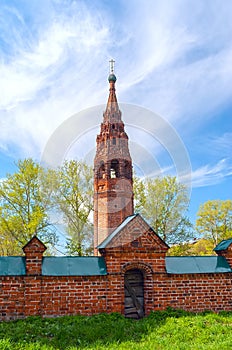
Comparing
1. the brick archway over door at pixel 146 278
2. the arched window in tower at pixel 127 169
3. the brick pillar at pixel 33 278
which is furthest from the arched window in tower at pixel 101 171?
the brick pillar at pixel 33 278

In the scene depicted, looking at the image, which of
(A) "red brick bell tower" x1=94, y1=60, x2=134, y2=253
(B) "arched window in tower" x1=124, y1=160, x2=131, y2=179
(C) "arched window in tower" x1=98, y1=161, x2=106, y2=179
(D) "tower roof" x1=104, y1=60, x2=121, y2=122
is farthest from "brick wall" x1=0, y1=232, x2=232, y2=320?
(D) "tower roof" x1=104, y1=60, x2=121, y2=122

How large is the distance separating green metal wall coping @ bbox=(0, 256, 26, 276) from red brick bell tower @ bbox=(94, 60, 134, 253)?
763cm

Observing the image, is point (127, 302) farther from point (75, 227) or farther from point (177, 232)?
point (177, 232)

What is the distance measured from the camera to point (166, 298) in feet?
36.7

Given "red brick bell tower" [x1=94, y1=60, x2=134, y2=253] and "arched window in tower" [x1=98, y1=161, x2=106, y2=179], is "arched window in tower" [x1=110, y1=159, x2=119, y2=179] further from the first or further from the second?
"arched window in tower" [x1=98, y1=161, x2=106, y2=179]

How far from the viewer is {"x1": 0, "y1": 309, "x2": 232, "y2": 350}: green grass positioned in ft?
25.4

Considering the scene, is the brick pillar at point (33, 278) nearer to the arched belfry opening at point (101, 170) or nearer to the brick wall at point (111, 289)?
the brick wall at point (111, 289)

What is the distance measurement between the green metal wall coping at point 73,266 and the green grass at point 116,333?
50.1 inches

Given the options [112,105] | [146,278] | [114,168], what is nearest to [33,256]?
[146,278]

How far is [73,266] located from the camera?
1073cm

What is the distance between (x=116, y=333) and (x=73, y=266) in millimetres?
2716

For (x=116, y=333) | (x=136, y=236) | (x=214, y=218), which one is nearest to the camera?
(x=116, y=333)

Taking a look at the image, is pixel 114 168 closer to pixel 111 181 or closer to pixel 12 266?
pixel 111 181

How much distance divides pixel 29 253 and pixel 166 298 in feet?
15.3
